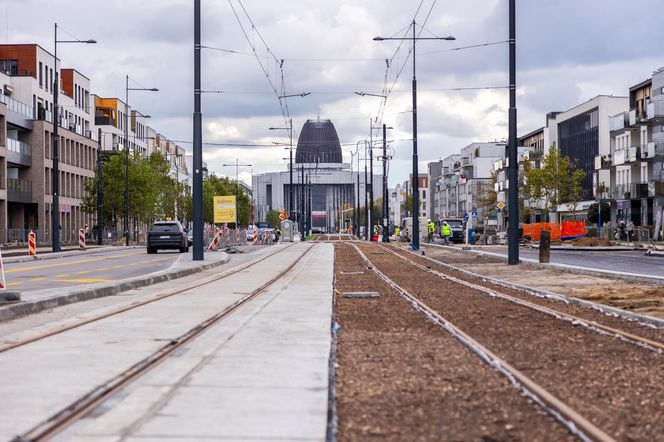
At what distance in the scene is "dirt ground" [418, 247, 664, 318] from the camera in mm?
15539

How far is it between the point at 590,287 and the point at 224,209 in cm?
4961

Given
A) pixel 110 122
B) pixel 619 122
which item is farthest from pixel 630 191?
pixel 110 122

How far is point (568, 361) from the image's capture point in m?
8.87

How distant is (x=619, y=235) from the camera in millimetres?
66938

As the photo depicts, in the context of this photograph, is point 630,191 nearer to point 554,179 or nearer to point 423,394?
point 554,179

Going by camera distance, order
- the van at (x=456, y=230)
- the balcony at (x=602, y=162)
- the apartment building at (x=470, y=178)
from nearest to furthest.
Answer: the van at (x=456, y=230), the balcony at (x=602, y=162), the apartment building at (x=470, y=178)

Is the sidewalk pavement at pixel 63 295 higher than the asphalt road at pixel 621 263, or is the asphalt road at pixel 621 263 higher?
the sidewalk pavement at pixel 63 295

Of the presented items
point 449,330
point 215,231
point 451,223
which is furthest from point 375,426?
point 451,223

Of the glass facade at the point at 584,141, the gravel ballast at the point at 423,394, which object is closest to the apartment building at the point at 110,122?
the glass facade at the point at 584,141

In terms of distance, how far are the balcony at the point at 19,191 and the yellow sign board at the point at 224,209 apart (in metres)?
15.6

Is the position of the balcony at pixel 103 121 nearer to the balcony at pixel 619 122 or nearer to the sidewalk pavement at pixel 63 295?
the balcony at pixel 619 122

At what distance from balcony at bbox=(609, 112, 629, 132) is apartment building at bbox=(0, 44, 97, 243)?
4644cm

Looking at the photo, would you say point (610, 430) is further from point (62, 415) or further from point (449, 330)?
point (449, 330)

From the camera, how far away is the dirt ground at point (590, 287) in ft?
51.0
